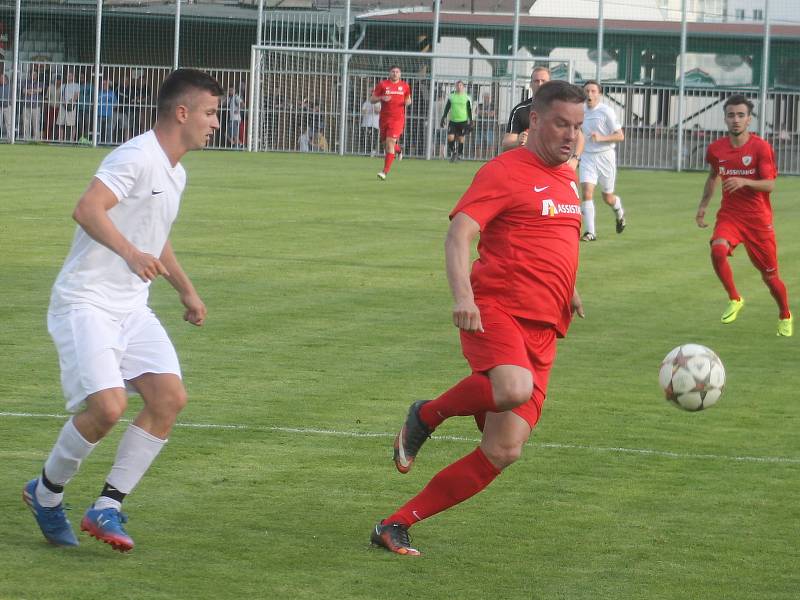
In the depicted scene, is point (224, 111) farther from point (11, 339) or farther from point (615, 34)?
point (11, 339)

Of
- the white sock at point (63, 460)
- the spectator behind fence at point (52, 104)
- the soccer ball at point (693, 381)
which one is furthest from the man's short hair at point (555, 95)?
the spectator behind fence at point (52, 104)

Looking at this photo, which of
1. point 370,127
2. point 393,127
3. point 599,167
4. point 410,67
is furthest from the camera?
point 410,67

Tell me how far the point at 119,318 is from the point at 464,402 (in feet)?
4.65

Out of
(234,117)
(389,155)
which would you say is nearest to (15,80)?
(234,117)

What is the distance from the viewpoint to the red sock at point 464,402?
5.90 meters

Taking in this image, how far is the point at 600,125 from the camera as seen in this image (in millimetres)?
20969

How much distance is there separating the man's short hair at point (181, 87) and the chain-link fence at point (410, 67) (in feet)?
106

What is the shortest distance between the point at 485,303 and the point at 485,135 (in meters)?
33.8

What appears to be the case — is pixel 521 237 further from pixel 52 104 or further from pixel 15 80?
pixel 52 104

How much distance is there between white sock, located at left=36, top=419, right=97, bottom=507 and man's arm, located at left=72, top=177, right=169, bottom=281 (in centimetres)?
67

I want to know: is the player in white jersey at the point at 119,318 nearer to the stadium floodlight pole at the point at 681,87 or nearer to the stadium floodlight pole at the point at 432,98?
the stadium floodlight pole at the point at 432,98

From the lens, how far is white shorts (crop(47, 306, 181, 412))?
18.5 feet

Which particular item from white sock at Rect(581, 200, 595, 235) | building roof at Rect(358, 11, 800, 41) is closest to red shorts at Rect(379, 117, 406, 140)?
building roof at Rect(358, 11, 800, 41)

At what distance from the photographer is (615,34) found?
4050 cm
